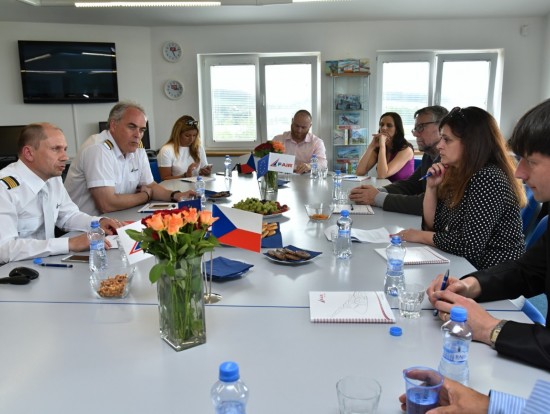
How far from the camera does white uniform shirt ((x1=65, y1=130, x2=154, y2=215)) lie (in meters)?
3.20

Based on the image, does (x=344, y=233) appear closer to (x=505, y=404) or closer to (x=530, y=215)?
(x=505, y=404)

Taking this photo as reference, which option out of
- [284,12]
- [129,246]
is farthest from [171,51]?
[129,246]

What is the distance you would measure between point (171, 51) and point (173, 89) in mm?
519

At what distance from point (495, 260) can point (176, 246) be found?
144 cm

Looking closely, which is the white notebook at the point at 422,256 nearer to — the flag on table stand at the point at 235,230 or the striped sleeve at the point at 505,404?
the flag on table stand at the point at 235,230

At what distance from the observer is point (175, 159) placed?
503 cm

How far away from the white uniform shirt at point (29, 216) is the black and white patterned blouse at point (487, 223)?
1.72 metres

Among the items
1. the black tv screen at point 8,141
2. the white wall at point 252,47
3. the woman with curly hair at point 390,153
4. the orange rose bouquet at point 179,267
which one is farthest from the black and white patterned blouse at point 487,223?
the black tv screen at point 8,141

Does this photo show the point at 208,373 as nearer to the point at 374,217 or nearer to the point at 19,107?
the point at 374,217

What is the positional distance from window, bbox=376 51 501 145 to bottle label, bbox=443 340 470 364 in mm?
6041

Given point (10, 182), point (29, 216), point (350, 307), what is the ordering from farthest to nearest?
point (29, 216)
point (10, 182)
point (350, 307)

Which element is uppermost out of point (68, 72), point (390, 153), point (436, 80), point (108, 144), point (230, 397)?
point (68, 72)

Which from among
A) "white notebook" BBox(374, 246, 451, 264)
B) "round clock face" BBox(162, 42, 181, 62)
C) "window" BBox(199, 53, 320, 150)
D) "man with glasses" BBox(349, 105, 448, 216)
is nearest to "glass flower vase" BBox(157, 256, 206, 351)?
"white notebook" BBox(374, 246, 451, 264)

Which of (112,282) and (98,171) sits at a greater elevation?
(98,171)
